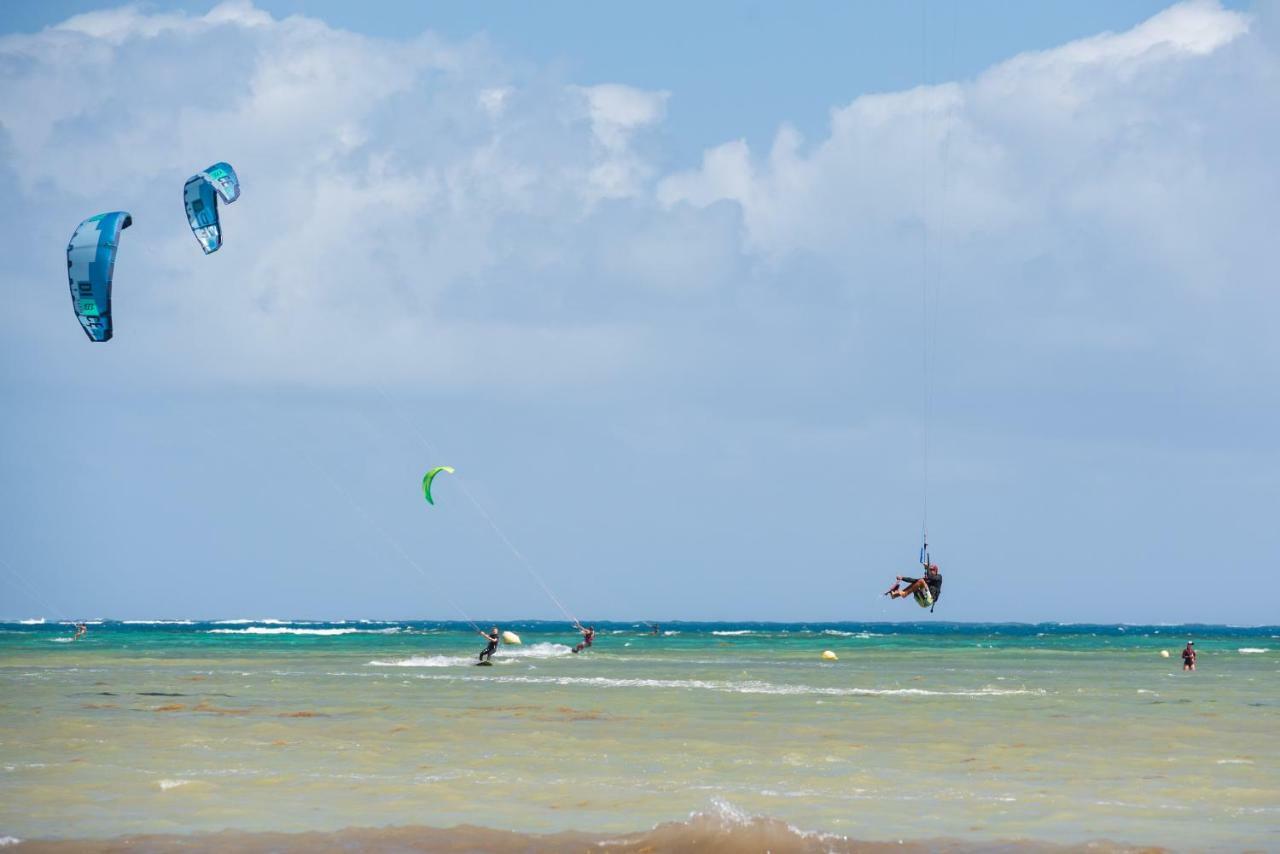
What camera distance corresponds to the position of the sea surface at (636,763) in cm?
1539

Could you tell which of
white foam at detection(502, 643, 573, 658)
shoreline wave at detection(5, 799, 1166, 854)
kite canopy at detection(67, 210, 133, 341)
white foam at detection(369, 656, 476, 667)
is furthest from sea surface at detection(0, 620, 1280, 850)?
white foam at detection(502, 643, 573, 658)

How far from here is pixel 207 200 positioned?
106 feet

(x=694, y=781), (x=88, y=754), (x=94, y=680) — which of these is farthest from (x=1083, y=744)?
(x=94, y=680)

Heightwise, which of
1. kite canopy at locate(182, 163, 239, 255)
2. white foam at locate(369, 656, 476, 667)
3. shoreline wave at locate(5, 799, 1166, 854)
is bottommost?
shoreline wave at locate(5, 799, 1166, 854)

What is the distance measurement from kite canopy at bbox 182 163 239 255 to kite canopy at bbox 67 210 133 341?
4.03 m

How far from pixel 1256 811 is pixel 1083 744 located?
7.28 m

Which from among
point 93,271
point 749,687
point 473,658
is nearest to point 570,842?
point 93,271

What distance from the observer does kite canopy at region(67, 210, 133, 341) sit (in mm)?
27594

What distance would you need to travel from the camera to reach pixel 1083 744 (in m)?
24.2

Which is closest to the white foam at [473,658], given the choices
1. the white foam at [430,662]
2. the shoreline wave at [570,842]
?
the white foam at [430,662]

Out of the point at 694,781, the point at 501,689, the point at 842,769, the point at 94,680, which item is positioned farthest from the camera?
the point at 94,680

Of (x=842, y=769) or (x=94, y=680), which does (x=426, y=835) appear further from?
(x=94, y=680)

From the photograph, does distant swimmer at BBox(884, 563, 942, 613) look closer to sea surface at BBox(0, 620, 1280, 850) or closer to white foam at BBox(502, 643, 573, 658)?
sea surface at BBox(0, 620, 1280, 850)

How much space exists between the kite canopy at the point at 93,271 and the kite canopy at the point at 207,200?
4.03m
